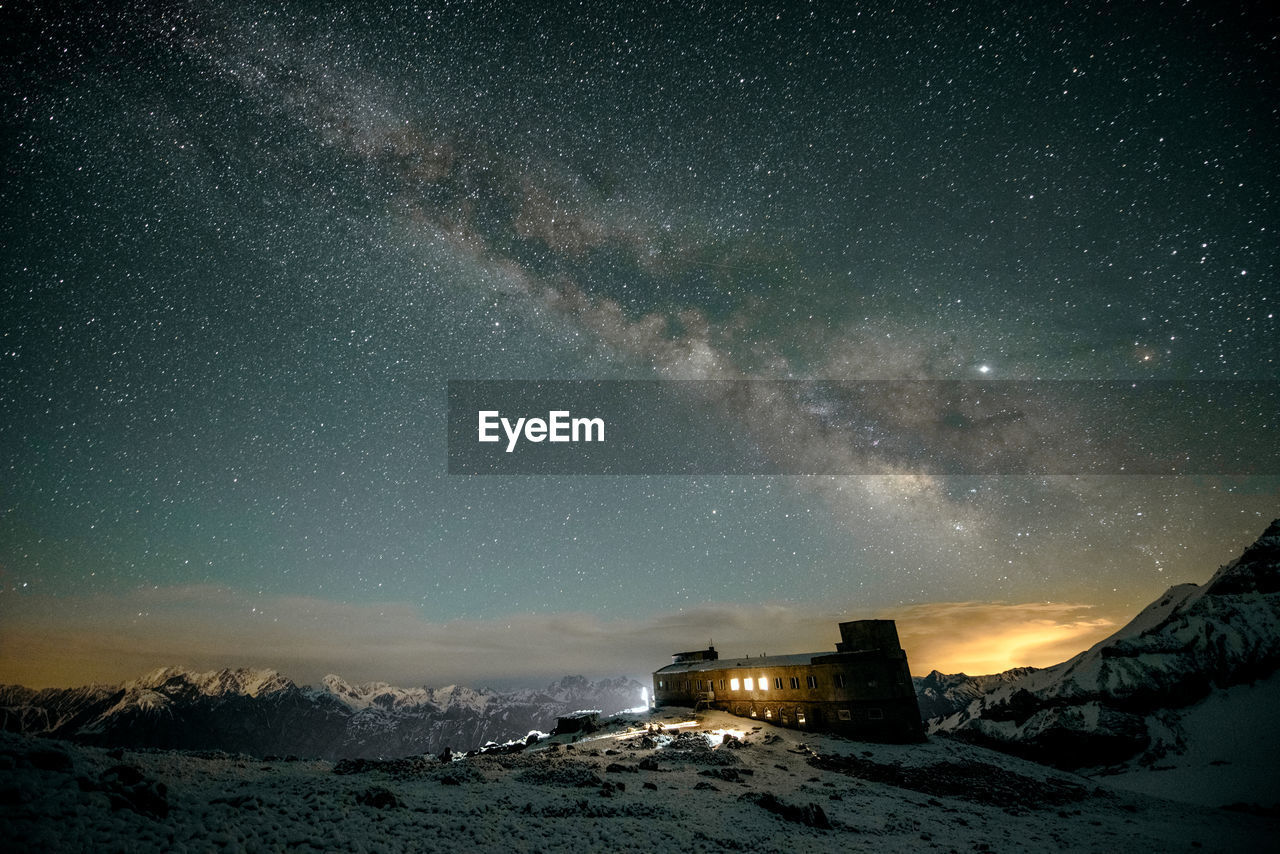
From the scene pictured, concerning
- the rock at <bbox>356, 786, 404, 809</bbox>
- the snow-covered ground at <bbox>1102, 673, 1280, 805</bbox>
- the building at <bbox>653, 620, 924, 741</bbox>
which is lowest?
the snow-covered ground at <bbox>1102, 673, 1280, 805</bbox>

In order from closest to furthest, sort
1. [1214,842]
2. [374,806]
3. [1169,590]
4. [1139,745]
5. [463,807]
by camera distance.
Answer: [374,806] → [463,807] → [1214,842] → [1139,745] → [1169,590]

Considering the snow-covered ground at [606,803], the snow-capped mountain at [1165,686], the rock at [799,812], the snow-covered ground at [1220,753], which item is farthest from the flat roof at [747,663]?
the snow-capped mountain at [1165,686]

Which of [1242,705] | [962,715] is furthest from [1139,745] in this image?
[962,715]

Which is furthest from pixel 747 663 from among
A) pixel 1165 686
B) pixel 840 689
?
pixel 1165 686

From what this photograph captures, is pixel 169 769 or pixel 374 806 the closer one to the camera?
pixel 374 806

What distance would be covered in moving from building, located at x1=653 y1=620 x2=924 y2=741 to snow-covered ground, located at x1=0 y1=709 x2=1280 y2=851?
327cm

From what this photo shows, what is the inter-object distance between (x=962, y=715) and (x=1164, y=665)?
70.2m

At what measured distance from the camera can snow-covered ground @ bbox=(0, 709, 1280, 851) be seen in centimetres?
1191

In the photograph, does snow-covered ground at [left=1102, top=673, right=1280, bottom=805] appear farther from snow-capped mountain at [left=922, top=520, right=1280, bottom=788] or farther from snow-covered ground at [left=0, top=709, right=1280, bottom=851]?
snow-covered ground at [left=0, top=709, right=1280, bottom=851]

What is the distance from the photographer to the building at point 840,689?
53.5 m

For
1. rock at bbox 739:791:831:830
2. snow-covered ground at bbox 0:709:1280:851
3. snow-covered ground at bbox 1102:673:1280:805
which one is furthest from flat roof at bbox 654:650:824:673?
snow-covered ground at bbox 1102:673:1280:805

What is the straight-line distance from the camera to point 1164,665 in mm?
109500

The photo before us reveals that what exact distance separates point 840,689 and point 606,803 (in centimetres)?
4245

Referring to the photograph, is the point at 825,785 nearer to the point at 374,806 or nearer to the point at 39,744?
the point at 374,806
